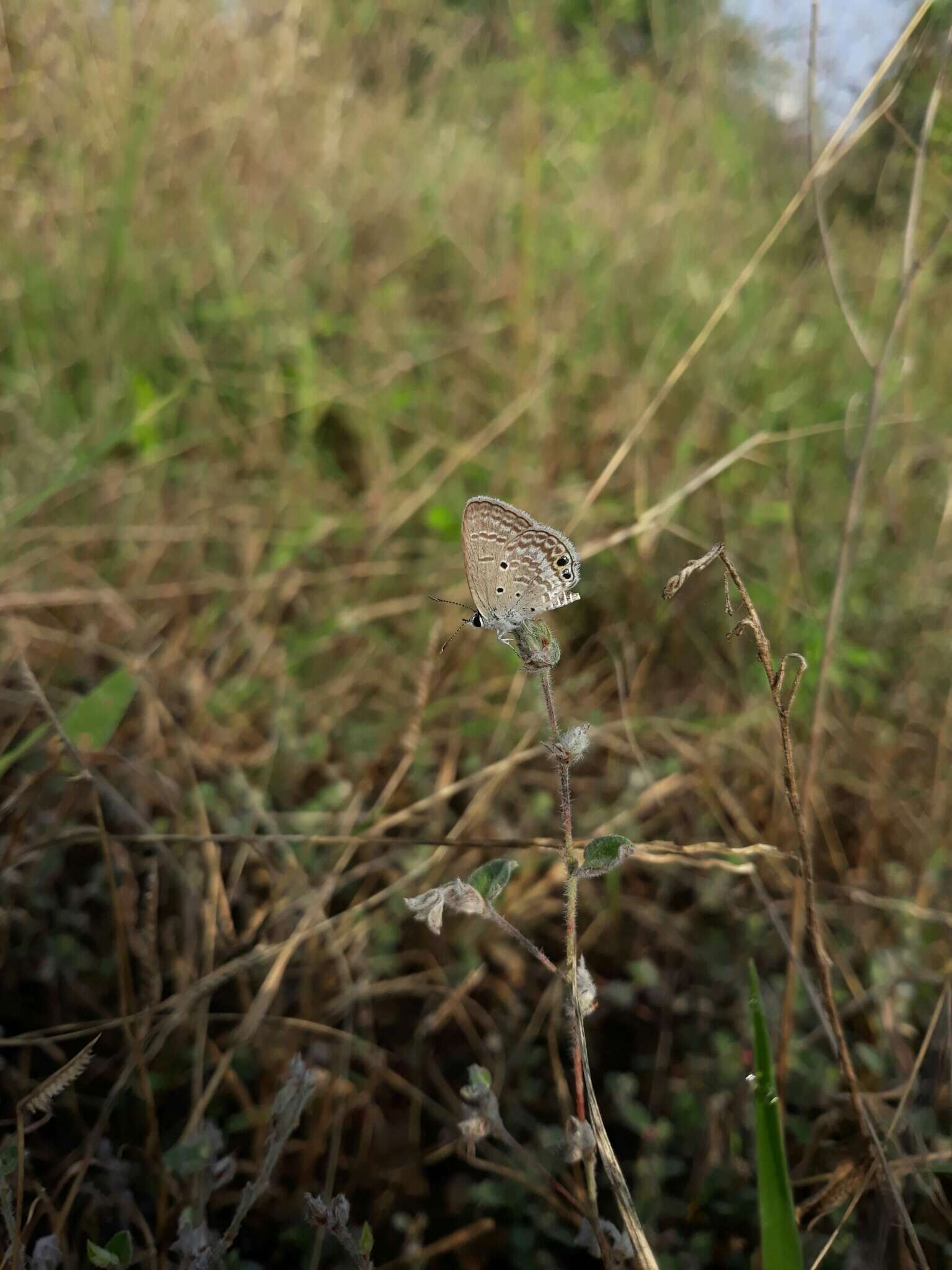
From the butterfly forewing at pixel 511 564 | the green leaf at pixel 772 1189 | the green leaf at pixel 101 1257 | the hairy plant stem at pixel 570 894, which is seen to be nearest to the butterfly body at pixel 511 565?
the butterfly forewing at pixel 511 564

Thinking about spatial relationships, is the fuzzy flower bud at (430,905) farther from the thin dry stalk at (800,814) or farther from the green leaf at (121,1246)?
the green leaf at (121,1246)

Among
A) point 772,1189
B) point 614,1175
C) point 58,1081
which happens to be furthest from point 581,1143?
point 58,1081

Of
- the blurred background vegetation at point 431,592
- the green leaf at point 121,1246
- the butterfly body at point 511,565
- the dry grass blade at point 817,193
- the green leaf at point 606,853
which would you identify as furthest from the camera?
the blurred background vegetation at point 431,592

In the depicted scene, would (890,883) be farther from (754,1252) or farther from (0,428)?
(0,428)

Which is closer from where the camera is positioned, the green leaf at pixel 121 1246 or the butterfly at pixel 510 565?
the green leaf at pixel 121 1246

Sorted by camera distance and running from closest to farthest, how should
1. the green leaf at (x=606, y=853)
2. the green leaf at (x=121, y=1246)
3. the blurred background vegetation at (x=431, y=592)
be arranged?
the green leaf at (x=606, y=853) < the green leaf at (x=121, y=1246) < the blurred background vegetation at (x=431, y=592)

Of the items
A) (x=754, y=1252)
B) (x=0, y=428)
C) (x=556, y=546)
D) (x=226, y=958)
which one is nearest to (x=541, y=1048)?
(x=754, y=1252)

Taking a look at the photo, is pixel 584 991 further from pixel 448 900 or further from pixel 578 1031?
pixel 448 900
